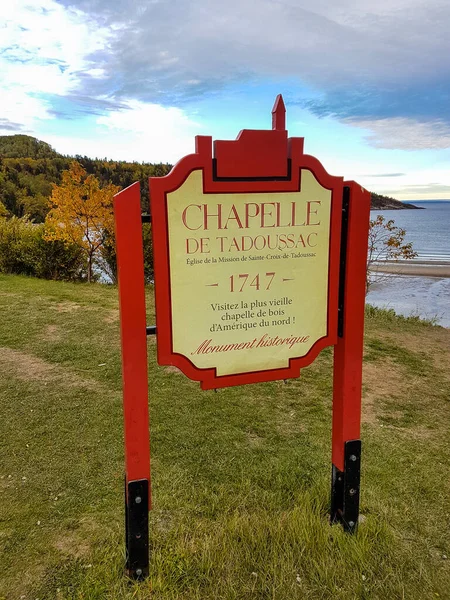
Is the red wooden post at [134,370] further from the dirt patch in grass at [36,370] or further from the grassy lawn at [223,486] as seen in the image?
the dirt patch in grass at [36,370]

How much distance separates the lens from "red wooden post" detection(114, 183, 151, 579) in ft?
6.86

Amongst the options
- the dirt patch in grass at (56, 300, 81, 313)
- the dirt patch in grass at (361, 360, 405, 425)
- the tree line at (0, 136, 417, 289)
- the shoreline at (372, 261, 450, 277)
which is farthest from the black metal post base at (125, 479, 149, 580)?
the shoreline at (372, 261, 450, 277)

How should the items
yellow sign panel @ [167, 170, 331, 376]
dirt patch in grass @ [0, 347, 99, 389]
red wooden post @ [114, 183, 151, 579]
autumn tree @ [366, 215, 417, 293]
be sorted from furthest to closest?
autumn tree @ [366, 215, 417, 293] → dirt patch in grass @ [0, 347, 99, 389] → yellow sign panel @ [167, 170, 331, 376] → red wooden post @ [114, 183, 151, 579]

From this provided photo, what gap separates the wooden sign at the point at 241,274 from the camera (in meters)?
2.15

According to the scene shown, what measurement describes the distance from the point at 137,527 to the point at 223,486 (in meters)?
0.92

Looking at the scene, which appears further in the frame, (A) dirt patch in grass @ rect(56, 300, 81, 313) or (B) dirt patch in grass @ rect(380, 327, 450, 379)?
(A) dirt patch in grass @ rect(56, 300, 81, 313)

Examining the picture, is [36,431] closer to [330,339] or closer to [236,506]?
[236,506]

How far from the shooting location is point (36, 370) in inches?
208

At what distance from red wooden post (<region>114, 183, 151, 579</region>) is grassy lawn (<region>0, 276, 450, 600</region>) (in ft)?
0.76

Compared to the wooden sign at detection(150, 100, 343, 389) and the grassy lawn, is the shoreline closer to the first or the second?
the grassy lawn

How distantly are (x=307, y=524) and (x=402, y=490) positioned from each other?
872 mm

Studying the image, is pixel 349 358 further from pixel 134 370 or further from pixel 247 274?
pixel 134 370

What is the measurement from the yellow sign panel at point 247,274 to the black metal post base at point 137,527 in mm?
693

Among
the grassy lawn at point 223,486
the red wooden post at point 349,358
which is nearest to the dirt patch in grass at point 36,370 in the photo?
the grassy lawn at point 223,486
